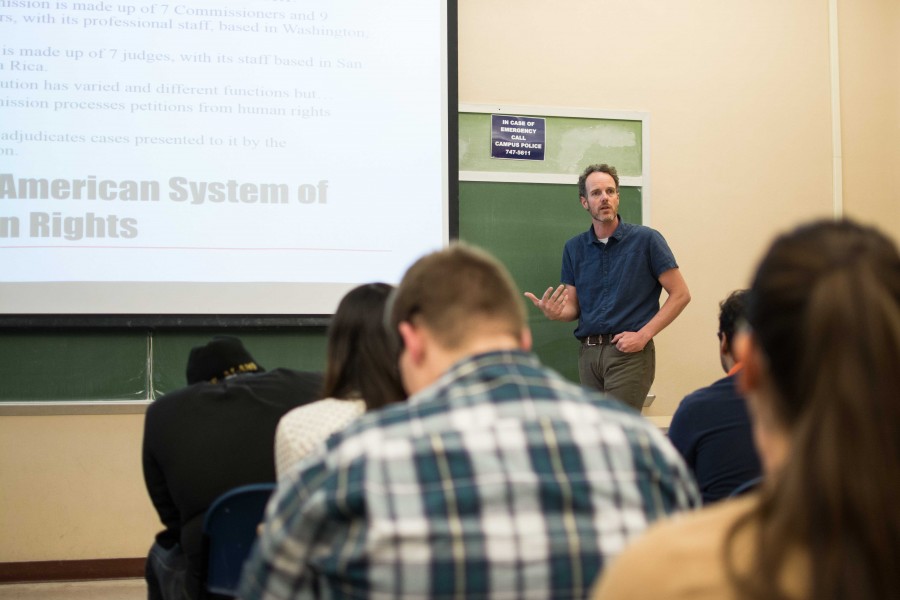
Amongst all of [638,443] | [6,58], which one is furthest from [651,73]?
[638,443]

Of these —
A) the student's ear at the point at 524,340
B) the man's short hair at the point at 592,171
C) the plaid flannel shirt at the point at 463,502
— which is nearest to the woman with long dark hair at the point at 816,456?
the plaid flannel shirt at the point at 463,502

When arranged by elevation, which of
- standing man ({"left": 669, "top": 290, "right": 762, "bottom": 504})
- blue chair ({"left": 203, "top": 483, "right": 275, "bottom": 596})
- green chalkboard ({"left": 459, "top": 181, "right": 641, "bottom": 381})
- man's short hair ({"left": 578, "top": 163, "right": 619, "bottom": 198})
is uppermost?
man's short hair ({"left": 578, "top": 163, "right": 619, "bottom": 198})

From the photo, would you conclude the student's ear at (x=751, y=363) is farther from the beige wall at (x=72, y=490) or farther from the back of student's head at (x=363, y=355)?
the beige wall at (x=72, y=490)

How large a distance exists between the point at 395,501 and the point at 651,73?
3.65m

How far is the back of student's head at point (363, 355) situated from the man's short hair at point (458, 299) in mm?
470

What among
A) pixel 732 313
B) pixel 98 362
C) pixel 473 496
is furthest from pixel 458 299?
pixel 98 362

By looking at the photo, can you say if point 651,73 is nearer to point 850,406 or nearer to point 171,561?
point 171,561

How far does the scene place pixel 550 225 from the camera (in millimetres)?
4031

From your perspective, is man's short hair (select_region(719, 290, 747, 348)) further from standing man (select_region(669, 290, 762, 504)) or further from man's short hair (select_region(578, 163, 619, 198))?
man's short hair (select_region(578, 163, 619, 198))

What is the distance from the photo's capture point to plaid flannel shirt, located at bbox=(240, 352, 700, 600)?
932mm

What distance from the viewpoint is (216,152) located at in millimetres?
3639

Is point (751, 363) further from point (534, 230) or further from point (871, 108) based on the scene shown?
point (871, 108)

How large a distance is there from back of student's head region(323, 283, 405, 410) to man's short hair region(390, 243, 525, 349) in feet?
1.54

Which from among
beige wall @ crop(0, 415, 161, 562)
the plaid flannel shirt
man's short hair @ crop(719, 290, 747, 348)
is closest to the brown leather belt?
man's short hair @ crop(719, 290, 747, 348)
